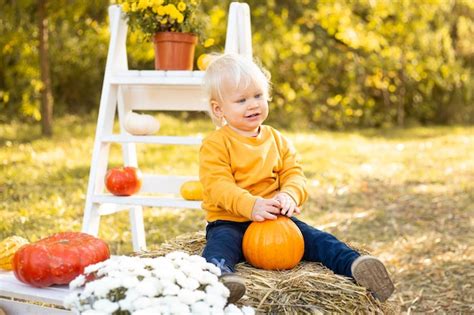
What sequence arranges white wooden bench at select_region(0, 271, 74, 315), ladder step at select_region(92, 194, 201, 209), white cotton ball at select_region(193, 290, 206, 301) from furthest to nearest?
1. ladder step at select_region(92, 194, 201, 209)
2. white wooden bench at select_region(0, 271, 74, 315)
3. white cotton ball at select_region(193, 290, 206, 301)

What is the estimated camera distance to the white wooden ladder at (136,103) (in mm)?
3865

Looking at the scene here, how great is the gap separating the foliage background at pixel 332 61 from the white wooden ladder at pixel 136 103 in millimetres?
5277

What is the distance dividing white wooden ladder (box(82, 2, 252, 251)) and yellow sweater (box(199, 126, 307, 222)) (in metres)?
0.62

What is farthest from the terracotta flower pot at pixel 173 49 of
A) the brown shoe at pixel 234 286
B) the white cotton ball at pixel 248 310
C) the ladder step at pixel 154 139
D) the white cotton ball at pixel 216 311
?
the white cotton ball at pixel 216 311

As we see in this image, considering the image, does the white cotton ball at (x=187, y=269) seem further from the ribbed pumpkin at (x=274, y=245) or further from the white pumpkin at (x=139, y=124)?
the white pumpkin at (x=139, y=124)

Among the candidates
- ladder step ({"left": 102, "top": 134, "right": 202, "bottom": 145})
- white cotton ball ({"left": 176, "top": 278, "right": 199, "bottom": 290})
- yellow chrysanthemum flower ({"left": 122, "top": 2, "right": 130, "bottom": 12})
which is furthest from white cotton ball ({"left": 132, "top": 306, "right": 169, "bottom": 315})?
yellow chrysanthemum flower ({"left": 122, "top": 2, "right": 130, "bottom": 12})

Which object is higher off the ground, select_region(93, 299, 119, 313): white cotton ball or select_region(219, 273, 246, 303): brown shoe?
select_region(93, 299, 119, 313): white cotton ball

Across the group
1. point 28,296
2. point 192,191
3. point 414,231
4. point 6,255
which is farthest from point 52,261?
point 414,231

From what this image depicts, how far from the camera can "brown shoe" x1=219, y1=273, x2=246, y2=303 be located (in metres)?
2.31

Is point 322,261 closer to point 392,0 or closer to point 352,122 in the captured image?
point 392,0

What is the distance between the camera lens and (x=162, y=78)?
388 centimetres

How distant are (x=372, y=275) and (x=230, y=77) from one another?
40.8 inches

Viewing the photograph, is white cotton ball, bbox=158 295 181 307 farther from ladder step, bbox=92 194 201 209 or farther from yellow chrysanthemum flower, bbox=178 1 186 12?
yellow chrysanthemum flower, bbox=178 1 186 12

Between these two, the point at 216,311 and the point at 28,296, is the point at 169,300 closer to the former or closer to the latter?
the point at 216,311
